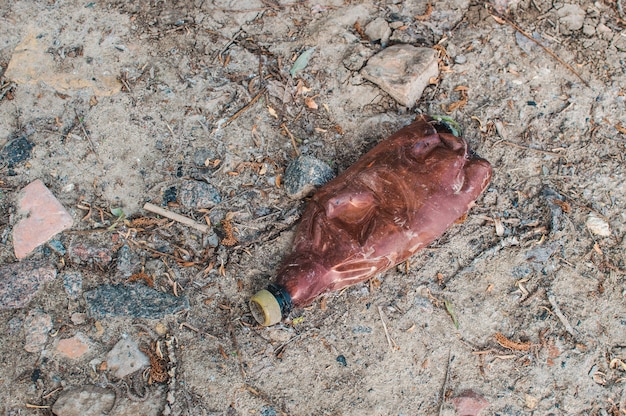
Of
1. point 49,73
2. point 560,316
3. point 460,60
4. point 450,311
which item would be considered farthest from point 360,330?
point 49,73

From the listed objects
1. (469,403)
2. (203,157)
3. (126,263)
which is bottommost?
(469,403)

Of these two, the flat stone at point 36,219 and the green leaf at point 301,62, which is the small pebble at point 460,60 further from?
the flat stone at point 36,219

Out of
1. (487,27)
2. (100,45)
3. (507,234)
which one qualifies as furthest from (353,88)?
(100,45)

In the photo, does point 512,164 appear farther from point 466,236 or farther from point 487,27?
point 487,27

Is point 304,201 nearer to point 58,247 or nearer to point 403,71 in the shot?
point 403,71

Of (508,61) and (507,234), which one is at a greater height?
(508,61)
